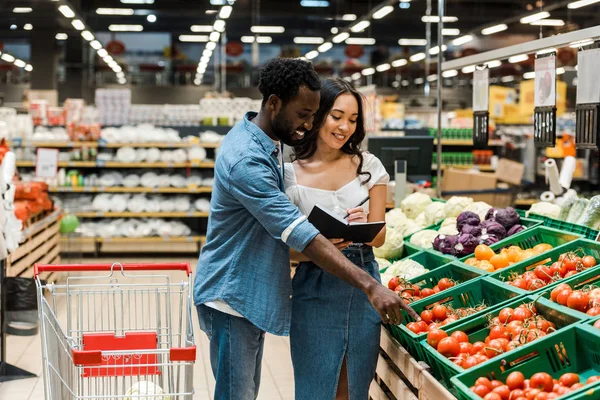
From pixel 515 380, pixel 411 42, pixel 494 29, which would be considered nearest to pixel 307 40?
pixel 411 42

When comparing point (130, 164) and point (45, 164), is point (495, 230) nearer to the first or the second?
point (45, 164)

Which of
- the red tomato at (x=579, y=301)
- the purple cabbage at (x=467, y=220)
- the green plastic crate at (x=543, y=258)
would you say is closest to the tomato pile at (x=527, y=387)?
the red tomato at (x=579, y=301)

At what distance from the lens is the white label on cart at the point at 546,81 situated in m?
4.43

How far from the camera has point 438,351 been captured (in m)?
2.80

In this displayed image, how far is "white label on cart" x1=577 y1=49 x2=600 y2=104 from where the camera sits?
389 centimetres

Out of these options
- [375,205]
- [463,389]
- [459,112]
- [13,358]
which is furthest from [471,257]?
[459,112]

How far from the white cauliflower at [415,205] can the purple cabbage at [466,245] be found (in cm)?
163

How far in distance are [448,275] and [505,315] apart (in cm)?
102

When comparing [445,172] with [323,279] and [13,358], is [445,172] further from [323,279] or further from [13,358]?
[323,279]

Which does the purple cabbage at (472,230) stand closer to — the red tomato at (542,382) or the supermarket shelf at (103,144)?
the red tomato at (542,382)

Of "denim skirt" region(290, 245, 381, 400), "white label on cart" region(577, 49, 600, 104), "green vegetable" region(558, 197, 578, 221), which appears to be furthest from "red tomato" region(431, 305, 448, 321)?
"green vegetable" region(558, 197, 578, 221)

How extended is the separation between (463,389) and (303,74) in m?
1.06

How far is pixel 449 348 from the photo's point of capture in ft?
9.05

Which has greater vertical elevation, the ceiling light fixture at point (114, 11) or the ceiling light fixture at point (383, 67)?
the ceiling light fixture at point (114, 11)
